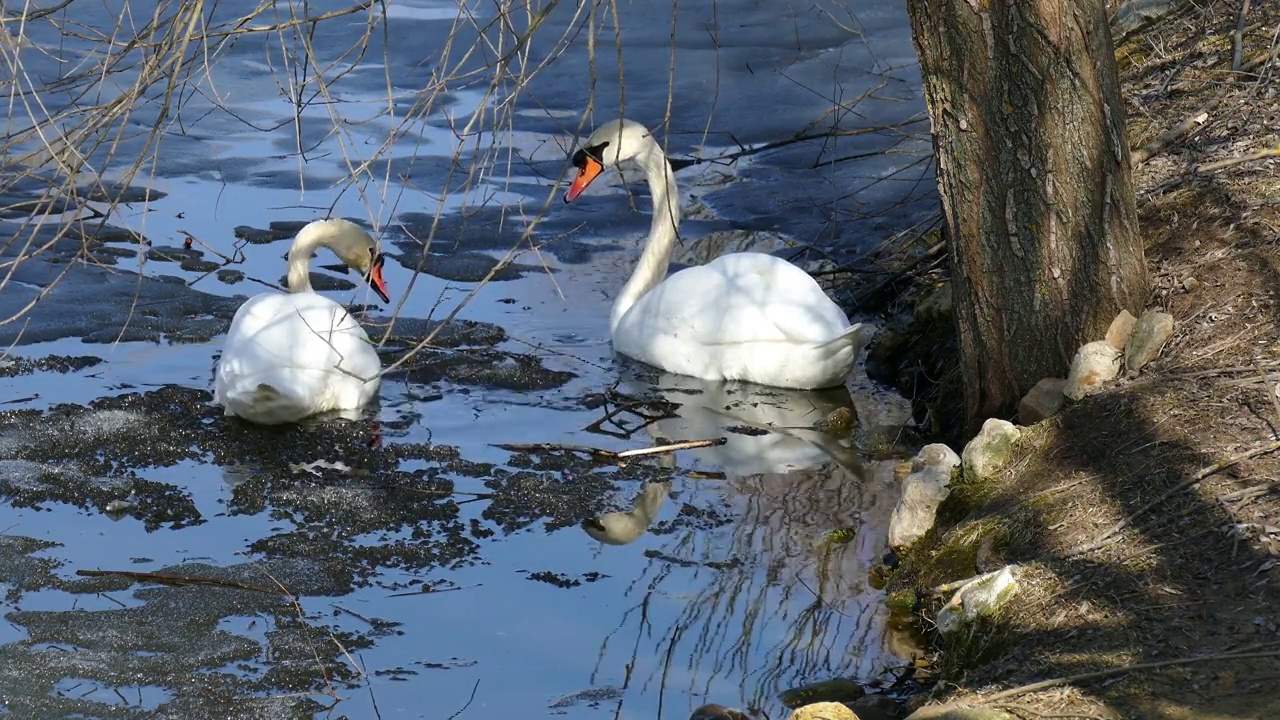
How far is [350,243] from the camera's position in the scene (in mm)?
7484

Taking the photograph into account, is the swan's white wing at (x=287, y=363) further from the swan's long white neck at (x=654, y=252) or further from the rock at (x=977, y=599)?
the rock at (x=977, y=599)

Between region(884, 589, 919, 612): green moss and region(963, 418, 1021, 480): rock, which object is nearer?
region(884, 589, 919, 612): green moss

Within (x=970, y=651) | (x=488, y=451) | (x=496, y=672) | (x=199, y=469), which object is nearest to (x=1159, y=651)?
(x=970, y=651)

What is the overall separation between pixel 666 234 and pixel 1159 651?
15.4 ft

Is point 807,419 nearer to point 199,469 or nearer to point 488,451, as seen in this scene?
point 488,451

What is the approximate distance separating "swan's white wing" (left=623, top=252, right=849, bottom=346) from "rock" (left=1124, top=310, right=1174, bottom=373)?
1.85 metres

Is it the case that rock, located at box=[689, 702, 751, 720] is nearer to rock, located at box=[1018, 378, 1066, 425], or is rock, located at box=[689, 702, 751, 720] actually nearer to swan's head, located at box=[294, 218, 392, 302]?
rock, located at box=[1018, 378, 1066, 425]

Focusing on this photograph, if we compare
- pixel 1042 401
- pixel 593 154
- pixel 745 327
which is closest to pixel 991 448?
pixel 1042 401

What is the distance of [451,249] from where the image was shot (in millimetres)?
8898

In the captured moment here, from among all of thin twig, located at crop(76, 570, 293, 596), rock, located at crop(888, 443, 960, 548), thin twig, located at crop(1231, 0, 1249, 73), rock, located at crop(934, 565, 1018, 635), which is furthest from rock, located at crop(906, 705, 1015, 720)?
thin twig, located at crop(1231, 0, 1249, 73)

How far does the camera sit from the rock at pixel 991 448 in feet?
16.3

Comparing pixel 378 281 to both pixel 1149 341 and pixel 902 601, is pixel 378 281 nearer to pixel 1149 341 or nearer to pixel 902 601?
pixel 902 601

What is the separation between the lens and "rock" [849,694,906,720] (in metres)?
4.06

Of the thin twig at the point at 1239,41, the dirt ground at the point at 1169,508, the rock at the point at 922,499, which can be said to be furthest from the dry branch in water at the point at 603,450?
the thin twig at the point at 1239,41
